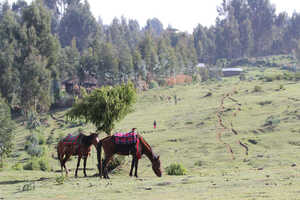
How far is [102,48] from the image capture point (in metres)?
102

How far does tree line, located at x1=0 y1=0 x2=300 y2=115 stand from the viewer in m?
80.3

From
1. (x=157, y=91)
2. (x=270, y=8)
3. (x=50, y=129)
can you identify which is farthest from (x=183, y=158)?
(x=270, y=8)

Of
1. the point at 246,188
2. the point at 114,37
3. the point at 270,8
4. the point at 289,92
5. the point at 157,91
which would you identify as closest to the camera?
the point at 246,188

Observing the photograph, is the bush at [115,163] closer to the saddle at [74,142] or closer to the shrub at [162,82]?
the saddle at [74,142]

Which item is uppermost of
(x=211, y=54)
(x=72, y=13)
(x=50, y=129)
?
(x=72, y=13)

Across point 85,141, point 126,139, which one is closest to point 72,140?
point 85,141

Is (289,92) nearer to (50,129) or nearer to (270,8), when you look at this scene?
(50,129)

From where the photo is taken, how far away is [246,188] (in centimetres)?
1555

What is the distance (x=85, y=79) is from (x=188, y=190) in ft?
291

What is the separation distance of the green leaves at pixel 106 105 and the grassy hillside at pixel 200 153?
3253 millimetres

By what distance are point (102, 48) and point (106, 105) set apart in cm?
7721

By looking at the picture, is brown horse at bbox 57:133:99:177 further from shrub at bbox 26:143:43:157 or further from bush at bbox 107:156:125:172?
Result: shrub at bbox 26:143:43:157

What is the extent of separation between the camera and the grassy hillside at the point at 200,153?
16.1m

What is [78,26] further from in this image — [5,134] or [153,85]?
[5,134]
